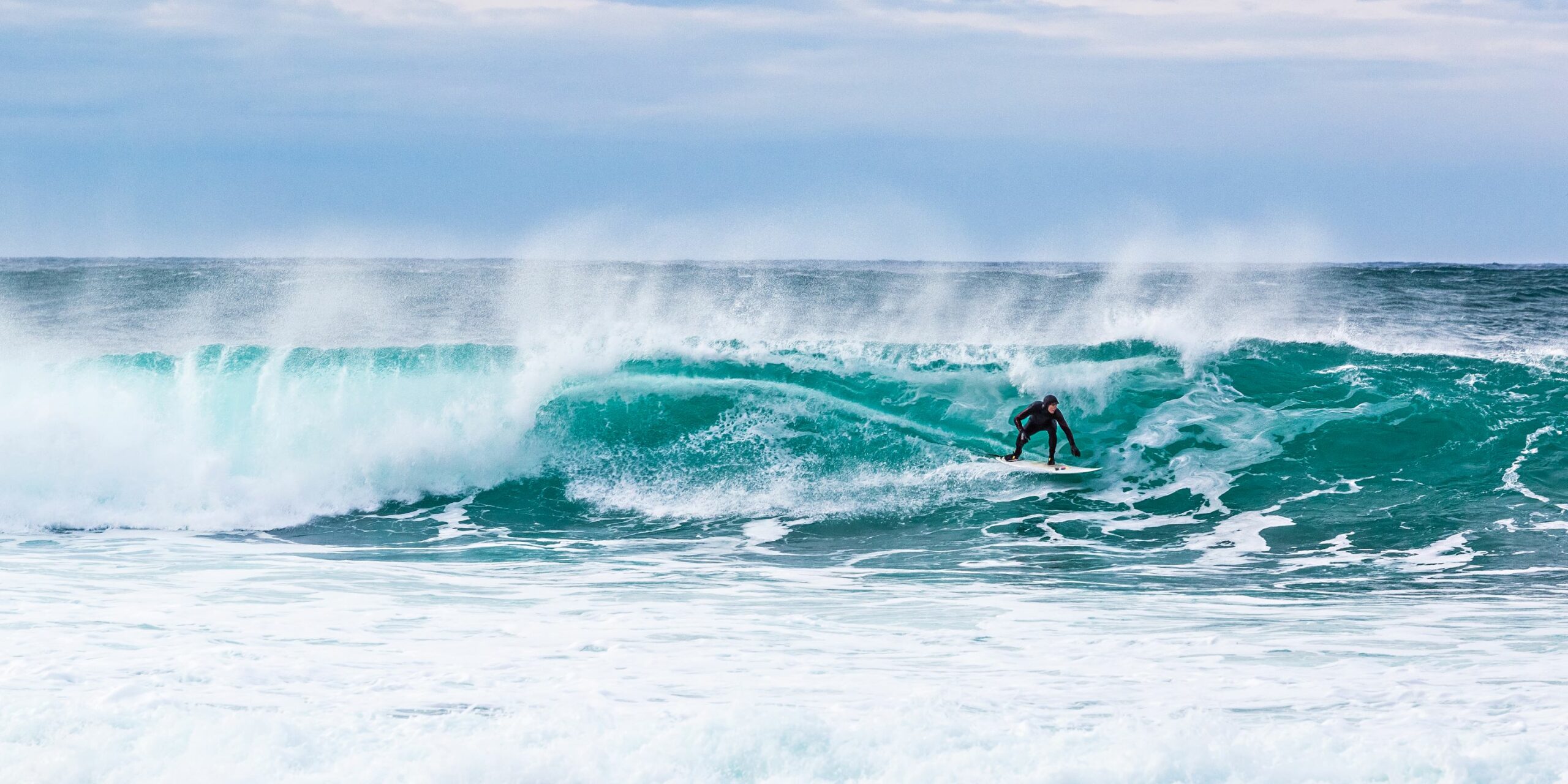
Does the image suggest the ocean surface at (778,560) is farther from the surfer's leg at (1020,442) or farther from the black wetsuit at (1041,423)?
the black wetsuit at (1041,423)

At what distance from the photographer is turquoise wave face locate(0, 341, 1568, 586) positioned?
1134cm

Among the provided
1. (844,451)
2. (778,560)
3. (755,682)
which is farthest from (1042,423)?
(755,682)

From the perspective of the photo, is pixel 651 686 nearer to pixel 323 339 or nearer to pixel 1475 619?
pixel 1475 619

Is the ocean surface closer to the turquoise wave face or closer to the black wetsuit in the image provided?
the turquoise wave face

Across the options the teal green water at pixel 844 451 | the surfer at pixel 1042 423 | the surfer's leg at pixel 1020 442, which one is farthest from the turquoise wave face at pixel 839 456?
the surfer at pixel 1042 423

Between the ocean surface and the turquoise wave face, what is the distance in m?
0.06

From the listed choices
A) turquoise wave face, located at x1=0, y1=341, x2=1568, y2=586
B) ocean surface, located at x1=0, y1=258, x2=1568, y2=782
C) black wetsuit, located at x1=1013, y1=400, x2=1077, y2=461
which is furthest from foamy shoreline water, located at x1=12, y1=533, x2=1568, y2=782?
black wetsuit, located at x1=1013, y1=400, x2=1077, y2=461

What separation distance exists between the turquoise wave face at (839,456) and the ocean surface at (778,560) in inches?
2.5

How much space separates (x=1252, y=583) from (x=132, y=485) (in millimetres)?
11273

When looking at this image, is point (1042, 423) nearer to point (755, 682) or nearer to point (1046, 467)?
point (1046, 467)

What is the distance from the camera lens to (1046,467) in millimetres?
13422

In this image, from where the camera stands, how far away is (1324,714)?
5973 mm

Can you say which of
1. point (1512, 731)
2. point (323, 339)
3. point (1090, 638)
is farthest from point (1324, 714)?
point (323, 339)

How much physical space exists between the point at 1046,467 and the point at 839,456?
2428 mm
